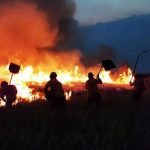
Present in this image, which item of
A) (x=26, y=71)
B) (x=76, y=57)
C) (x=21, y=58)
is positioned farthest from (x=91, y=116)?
(x=76, y=57)

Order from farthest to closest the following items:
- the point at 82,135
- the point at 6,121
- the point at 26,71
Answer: the point at 26,71, the point at 6,121, the point at 82,135

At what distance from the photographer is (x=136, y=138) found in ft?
39.3

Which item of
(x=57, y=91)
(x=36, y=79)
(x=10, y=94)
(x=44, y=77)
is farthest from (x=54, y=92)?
(x=44, y=77)

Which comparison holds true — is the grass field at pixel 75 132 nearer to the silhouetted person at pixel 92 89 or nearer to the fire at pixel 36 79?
the silhouetted person at pixel 92 89

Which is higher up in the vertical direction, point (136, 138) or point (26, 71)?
point (26, 71)

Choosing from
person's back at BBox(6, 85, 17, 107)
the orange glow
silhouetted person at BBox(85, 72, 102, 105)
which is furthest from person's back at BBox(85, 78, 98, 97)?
the orange glow

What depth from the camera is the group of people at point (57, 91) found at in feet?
64.4

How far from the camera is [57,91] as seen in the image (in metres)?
19.7

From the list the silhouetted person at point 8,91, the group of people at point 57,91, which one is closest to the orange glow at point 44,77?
the group of people at point 57,91

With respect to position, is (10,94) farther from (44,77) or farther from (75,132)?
(44,77)

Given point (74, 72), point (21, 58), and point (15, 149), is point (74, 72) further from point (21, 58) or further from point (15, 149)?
point (15, 149)

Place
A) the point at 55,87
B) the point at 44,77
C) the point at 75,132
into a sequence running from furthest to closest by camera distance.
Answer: the point at 44,77 < the point at 55,87 < the point at 75,132

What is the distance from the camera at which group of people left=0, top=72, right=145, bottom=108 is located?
64.4ft

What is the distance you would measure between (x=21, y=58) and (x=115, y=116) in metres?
43.9
